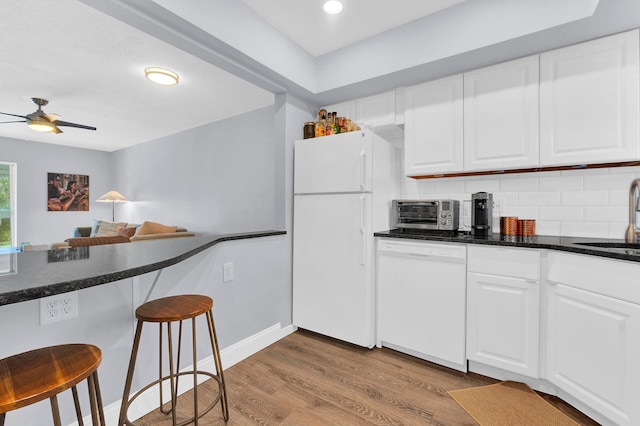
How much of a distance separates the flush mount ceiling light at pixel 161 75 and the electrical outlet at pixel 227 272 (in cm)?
200

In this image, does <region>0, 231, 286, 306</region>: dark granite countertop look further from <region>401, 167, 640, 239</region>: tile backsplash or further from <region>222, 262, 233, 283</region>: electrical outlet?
<region>401, 167, 640, 239</region>: tile backsplash

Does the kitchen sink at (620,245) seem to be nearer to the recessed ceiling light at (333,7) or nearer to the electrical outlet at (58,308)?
the recessed ceiling light at (333,7)

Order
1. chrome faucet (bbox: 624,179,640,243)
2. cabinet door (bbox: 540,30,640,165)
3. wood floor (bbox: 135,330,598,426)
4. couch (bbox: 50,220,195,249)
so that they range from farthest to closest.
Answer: couch (bbox: 50,220,195,249) → chrome faucet (bbox: 624,179,640,243) → cabinet door (bbox: 540,30,640,165) → wood floor (bbox: 135,330,598,426)

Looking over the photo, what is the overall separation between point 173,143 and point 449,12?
466 cm

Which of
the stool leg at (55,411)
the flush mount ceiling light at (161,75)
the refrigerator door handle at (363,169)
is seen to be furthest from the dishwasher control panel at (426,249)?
the flush mount ceiling light at (161,75)

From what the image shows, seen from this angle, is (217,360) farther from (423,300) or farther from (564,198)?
(564,198)

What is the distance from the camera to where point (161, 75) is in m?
2.83

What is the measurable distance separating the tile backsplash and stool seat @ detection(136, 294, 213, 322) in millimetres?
2101

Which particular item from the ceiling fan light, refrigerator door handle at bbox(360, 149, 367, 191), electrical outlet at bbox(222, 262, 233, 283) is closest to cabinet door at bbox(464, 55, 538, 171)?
refrigerator door handle at bbox(360, 149, 367, 191)

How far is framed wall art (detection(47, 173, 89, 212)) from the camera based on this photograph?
5.98 meters

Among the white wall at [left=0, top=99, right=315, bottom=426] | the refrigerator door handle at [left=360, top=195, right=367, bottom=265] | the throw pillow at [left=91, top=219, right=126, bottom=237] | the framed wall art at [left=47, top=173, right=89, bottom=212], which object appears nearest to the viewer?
the white wall at [left=0, top=99, right=315, bottom=426]

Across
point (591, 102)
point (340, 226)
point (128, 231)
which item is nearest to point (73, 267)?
point (340, 226)

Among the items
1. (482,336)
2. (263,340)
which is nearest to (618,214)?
(482,336)

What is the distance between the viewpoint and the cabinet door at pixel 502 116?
6.66 feet
